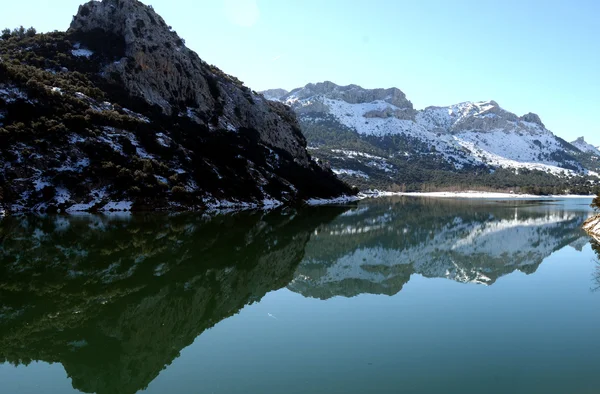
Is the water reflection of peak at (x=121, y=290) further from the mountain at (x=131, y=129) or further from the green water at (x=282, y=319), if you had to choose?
the mountain at (x=131, y=129)

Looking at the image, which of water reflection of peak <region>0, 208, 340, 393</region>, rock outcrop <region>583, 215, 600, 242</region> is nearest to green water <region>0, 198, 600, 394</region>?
water reflection of peak <region>0, 208, 340, 393</region>

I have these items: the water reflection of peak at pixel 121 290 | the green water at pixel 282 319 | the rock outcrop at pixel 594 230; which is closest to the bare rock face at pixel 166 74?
the water reflection of peak at pixel 121 290

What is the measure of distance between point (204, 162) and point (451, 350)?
63.8m

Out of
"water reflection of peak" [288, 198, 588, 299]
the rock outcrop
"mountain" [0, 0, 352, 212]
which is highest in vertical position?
"mountain" [0, 0, 352, 212]

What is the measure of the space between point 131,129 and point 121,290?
56.7 m

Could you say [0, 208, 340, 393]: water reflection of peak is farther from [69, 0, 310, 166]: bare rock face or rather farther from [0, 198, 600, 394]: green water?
[69, 0, 310, 166]: bare rock face

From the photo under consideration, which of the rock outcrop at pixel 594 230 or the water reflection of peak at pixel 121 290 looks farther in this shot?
the rock outcrop at pixel 594 230

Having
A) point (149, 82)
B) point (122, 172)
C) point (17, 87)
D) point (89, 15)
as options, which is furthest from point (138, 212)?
point (89, 15)

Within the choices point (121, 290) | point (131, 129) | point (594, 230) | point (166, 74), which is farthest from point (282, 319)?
point (166, 74)

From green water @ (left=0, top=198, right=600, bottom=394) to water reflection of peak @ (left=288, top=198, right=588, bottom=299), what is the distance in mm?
268

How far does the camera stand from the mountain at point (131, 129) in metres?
52.8

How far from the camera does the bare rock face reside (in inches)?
3327

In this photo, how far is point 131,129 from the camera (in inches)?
2643

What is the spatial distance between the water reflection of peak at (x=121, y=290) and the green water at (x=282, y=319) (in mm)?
66
